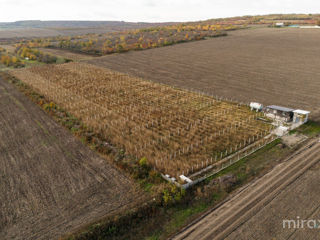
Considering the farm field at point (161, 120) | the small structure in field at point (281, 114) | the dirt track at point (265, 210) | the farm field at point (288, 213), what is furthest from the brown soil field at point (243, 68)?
the farm field at point (288, 213)

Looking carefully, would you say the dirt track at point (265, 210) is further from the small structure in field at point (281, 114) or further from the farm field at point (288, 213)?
the small structure in field at point (281, 114)

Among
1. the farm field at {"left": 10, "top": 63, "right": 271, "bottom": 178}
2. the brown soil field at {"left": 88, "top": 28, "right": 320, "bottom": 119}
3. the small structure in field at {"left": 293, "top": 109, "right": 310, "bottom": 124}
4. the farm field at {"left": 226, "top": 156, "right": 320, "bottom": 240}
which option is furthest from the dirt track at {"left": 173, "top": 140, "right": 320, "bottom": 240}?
the brown soil field at {"left": 88, "top": 28, "right": 320, "bottom": 119}

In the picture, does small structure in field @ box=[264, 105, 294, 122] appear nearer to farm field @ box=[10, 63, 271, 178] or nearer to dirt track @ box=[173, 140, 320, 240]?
farm field @ box=[10, 63, 271, 178]

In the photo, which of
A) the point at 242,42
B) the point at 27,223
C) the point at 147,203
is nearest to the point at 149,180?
the point at 147,203

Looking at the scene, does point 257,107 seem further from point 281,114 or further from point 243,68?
point 243,68

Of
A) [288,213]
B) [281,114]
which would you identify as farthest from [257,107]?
[288,213]
